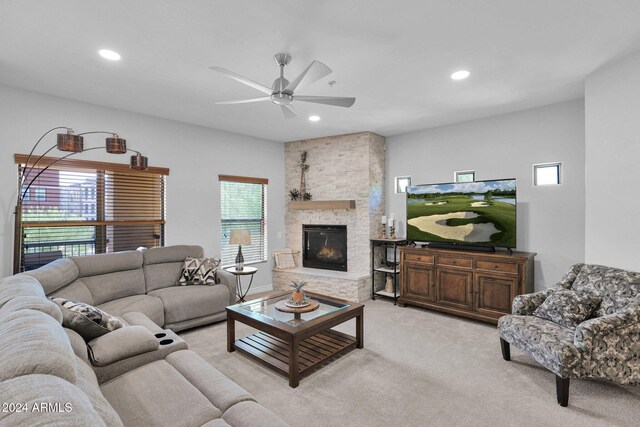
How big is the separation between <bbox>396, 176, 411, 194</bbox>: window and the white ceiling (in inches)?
68.4

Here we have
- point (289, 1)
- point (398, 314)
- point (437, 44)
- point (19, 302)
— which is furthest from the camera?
point (398, 314)

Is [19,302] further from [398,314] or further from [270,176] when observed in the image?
[270,176]

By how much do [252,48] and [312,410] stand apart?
115 inches

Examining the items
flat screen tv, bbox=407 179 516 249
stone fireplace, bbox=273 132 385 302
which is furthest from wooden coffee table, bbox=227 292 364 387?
Result: flat screen tv, bbox=407 179 516 249

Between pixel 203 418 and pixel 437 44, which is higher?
pixel 437 44

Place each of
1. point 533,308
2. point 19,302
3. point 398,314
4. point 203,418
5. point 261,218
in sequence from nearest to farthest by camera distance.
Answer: point 203,418, point 19,302, point 533,308, point 398,314, point 261,218

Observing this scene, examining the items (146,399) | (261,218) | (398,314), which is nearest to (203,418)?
(146,399)

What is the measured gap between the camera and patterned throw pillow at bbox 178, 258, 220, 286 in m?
4.27

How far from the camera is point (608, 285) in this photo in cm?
280

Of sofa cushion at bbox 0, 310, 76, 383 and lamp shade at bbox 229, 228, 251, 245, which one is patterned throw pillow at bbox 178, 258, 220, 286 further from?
sofa cushion at bbox 0, 310, 76, 383

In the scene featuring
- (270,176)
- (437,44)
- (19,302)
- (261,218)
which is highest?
(437,44)

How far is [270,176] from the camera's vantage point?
6.13 m

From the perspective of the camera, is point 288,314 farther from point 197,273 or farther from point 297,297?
point 197,273

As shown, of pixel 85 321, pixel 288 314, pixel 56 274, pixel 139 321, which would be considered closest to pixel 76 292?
pixel 56 274
